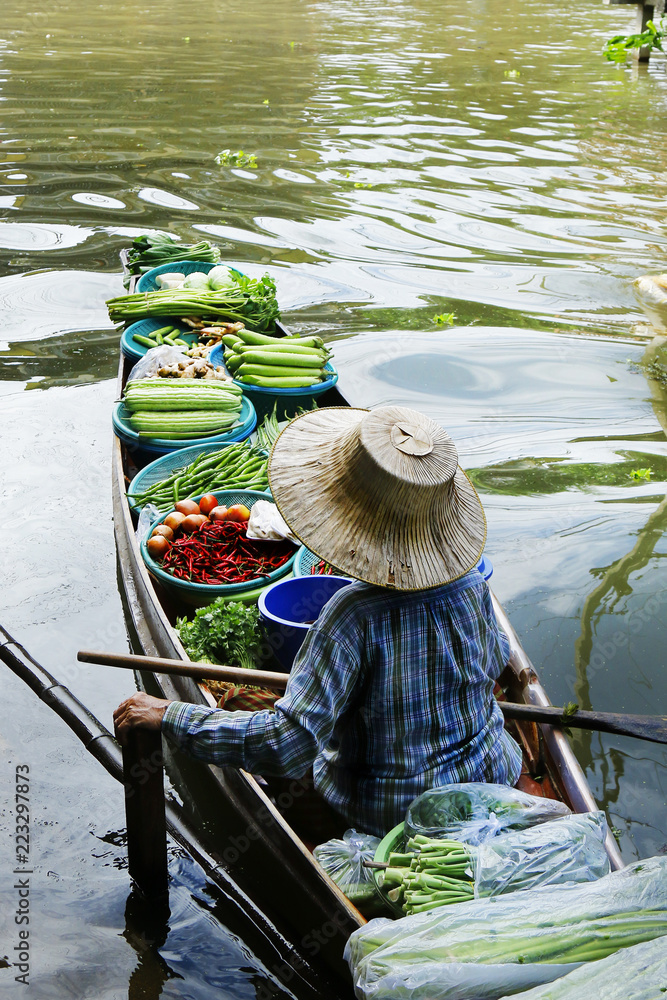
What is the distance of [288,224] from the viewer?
10609mm

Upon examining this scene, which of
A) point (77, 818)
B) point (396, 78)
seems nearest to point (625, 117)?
point (396, 78)

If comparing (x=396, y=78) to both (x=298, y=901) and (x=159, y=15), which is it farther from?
(x=298, y=901)

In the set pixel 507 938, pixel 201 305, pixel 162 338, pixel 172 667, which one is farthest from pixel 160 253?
pixel 507 938

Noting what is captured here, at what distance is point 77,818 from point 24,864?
279 millimetres

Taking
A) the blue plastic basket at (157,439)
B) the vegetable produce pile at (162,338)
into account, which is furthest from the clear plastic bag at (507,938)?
the vegetable produce pile at (162,338)

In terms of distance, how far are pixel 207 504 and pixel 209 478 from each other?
0.88ft

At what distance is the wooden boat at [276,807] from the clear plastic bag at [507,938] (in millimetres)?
259

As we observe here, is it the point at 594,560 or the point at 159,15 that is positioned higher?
the point at 159,15

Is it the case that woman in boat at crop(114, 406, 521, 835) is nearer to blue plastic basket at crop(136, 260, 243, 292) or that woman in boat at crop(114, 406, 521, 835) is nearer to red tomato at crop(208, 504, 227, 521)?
red tomato at crop(208, 504, 227, 521)

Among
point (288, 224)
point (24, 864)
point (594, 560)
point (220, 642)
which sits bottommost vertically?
point (24, 864)

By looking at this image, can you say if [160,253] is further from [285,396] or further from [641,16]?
[641,16]

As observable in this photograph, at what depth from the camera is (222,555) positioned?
3.79 m

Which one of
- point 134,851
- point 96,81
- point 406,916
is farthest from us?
point 96,81

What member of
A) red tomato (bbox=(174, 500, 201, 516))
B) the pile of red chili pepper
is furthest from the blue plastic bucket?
red tomato (bbox=(174, 500, 201, 516))
